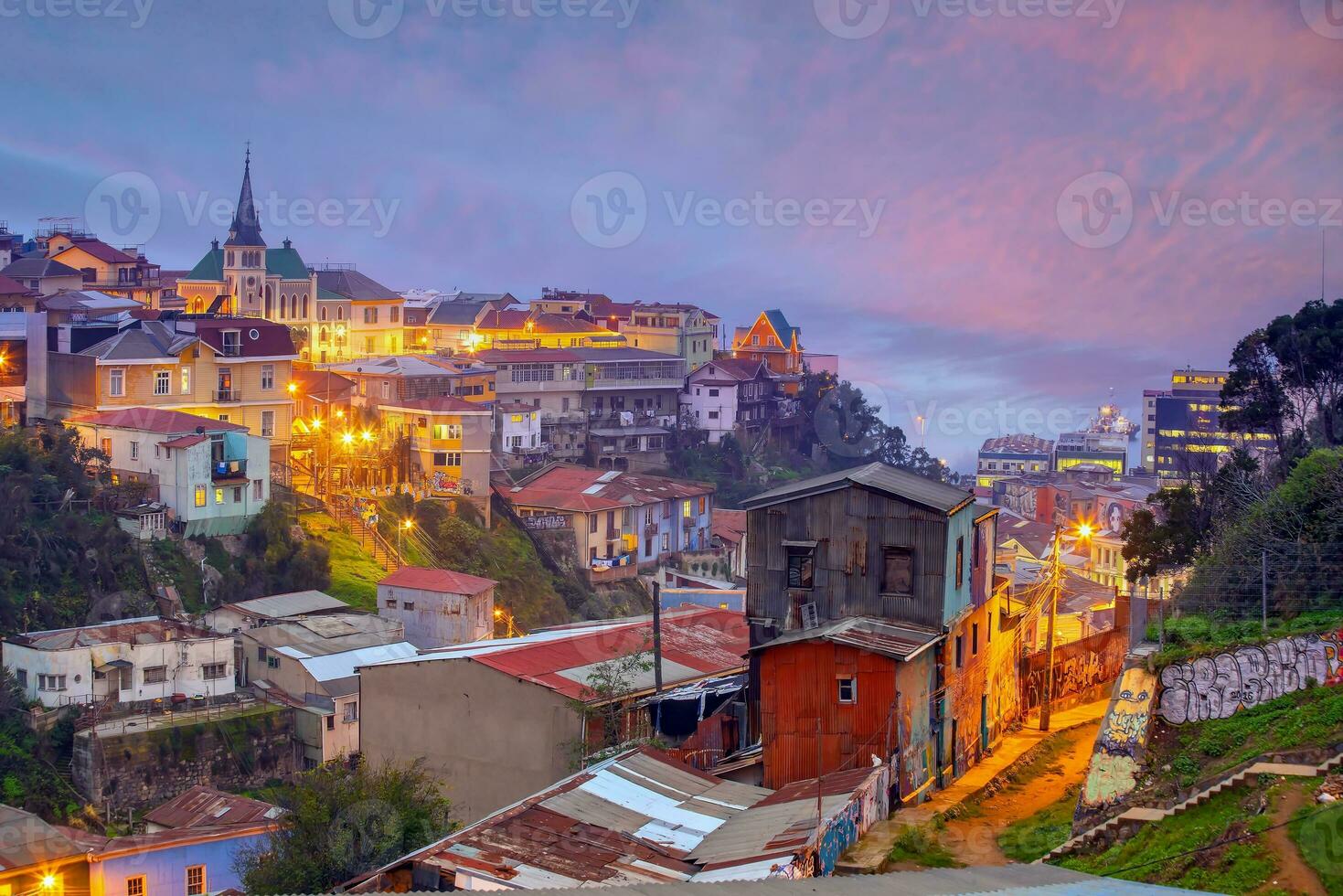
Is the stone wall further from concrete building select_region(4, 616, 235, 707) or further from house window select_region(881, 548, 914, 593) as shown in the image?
house window select_region(881, 548, 914, 593)

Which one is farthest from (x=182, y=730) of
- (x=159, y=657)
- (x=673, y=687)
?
(x=673, y=687)

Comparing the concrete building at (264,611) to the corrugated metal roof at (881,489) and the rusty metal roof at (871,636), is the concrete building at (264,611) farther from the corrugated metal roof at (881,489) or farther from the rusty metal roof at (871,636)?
the rusty metal roof at (871,636)

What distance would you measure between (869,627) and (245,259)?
3435 centimetres

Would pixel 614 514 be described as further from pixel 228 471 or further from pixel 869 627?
pixel 869 627

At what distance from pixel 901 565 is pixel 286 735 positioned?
13.4 metres

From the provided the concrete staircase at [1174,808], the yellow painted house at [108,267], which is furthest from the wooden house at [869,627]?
the yellow painted house at [108,267]

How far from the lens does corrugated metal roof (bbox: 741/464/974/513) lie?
16.6m

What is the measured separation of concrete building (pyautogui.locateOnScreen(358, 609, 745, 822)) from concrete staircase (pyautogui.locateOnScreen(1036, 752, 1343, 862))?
248 inches

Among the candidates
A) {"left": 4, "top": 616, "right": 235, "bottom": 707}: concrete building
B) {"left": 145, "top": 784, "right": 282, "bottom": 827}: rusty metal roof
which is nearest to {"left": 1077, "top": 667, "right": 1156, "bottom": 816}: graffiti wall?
{"left": 145, "top": 784, "right": 282, "bottom": 827}: rusty metal roof

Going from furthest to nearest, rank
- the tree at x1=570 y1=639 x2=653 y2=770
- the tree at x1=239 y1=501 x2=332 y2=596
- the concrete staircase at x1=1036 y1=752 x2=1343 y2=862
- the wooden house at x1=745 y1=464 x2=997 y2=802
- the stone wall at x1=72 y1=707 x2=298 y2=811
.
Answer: the tree at x1=239 y1=501 x2=332 y2=596 → the stone wall at x1=72 y1=707 x2=298 y2=811 → the tree at x1=570 y1=639 x2=653 y2=770 → the wooden house at x1=745 y1=464 x2=997 y2=802 → the concrete staircase at x1=1036 y1=752 x2=1343 y2=862

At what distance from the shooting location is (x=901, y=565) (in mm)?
16578

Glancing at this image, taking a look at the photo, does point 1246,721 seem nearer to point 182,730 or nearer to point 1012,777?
point 1012,777

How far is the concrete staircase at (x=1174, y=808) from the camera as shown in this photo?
11602 mm

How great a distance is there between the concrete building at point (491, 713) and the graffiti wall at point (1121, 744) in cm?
573
